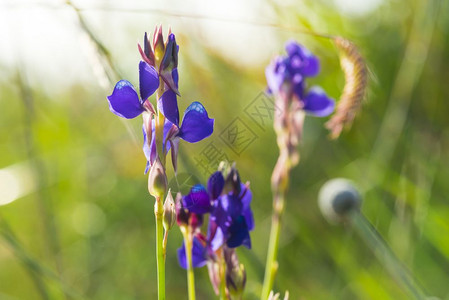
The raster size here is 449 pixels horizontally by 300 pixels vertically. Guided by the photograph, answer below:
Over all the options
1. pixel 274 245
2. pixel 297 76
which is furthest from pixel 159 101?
pixel 297 76

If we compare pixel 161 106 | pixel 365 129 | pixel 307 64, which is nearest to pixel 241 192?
pixel 161 106

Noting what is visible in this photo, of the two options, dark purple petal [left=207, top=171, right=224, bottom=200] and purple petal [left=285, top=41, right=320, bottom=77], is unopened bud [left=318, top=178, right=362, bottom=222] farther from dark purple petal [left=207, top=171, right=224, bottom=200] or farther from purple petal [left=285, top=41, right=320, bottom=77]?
dark purple petal [left=207, top=171, right=224, bottom=200]

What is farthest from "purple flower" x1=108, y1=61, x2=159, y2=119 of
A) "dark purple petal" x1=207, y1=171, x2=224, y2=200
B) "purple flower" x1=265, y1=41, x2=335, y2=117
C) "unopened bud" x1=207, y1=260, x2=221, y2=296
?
"purple flower" x1=265, y1=41, x2=335, y2=117

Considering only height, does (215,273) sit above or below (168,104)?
below

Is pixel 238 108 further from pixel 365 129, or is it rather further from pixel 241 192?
pixel 241 192

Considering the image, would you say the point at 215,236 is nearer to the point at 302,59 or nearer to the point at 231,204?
the point at 231,204
